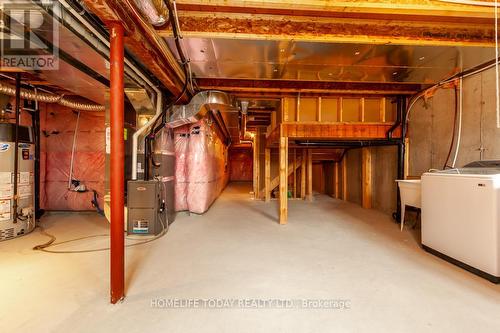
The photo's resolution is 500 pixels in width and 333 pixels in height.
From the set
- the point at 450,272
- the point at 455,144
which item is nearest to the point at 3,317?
the point at 450,272

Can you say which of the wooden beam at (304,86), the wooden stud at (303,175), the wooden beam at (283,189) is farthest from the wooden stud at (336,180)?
the wooden beam at (283,189)

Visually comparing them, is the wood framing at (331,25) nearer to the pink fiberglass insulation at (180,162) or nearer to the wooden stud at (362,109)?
the wooden stud at (362,109)

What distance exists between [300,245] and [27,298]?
2398mm

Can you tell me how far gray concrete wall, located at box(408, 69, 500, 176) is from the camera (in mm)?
2408

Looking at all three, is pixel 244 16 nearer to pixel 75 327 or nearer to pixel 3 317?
pixel 75 327

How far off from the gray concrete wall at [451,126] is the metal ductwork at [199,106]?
3079 mm

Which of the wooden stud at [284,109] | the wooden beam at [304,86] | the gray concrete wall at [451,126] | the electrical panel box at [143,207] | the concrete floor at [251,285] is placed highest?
the wooden beam at [304,86]

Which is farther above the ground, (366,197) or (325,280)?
(366,197)

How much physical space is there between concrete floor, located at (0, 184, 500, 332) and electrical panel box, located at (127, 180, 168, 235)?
12.3 inches

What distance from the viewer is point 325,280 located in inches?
68.3

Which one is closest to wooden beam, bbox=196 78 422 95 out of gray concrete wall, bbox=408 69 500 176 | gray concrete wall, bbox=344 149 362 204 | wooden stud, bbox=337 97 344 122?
wooden stud, bbox=337 97 344 122

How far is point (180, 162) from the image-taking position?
3.87 meters

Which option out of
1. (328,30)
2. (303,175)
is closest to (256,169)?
(303,175)

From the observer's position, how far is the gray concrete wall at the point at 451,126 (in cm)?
241
